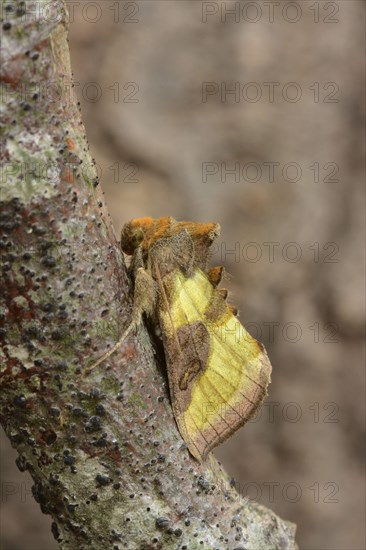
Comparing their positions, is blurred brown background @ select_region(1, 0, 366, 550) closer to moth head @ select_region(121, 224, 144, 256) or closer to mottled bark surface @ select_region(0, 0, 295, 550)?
moth head @ select_region(121, 224, 144, 256)

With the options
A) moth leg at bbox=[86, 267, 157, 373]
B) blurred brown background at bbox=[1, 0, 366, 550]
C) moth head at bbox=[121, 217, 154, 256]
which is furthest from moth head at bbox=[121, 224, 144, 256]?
blurred brown background at bbox=[1, 0, 366, 550]

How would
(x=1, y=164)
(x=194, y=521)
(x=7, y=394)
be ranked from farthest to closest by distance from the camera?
1. (x=194, y=521)
2. (x=7, y=394)
3. (x=1, y=164)

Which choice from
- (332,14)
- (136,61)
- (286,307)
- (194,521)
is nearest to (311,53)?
(332,14)

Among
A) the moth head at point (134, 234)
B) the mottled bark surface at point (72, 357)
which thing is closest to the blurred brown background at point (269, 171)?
the moth head at point (134, 234)

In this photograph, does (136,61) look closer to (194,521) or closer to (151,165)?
(151,165)

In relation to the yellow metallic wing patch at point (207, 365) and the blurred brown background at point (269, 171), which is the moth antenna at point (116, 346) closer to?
the yellow metallic wing patch at point (207, 365)

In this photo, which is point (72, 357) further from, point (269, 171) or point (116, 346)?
point (269, 171)
